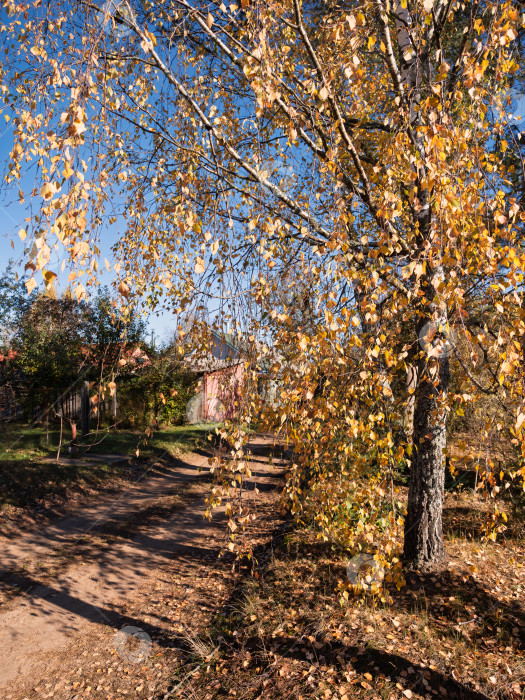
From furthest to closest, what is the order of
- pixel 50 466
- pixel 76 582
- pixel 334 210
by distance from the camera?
pixel 50 466 → pixel 76 582 → pixel 334 210

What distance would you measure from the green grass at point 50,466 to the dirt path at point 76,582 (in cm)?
83

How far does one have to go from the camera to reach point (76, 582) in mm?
5324

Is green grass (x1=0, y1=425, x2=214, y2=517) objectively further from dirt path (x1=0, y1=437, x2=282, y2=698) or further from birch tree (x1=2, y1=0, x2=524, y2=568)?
birch tree (x1=2, y1=0, x2=524, y2=568)

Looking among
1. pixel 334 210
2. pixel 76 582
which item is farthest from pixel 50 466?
pixel 334 210

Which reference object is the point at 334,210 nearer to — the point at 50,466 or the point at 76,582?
the point at 76,582

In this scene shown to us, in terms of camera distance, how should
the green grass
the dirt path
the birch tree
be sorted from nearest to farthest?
the birch tree < the dirt path < the green grass

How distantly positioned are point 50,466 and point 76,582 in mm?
4541

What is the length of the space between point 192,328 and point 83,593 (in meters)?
3.73

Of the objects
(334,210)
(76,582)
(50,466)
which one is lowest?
(76,582)

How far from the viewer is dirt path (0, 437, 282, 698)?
157 inches

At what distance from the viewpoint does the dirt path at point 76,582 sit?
3979mm

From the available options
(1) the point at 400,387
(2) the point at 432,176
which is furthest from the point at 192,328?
(1) the point at 400,387

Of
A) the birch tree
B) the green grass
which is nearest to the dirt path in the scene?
the green grass

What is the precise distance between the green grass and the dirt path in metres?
0.83
